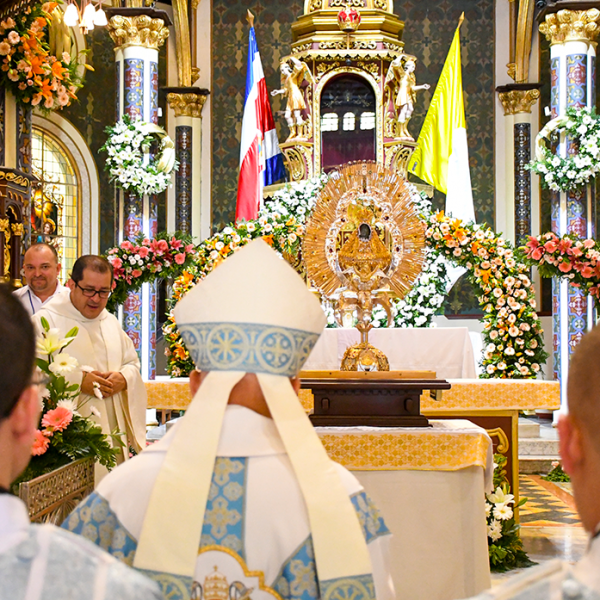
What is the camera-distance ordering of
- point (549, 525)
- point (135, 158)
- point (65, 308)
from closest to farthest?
point (65, 308)
point (549, 525)
point (135, 158)

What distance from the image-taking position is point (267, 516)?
1.76 m

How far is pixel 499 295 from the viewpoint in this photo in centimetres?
776

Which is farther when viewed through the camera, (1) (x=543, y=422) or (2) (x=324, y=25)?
(2) (x=324, y=25)

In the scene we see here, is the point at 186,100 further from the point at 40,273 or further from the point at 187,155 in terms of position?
the point at 40,273

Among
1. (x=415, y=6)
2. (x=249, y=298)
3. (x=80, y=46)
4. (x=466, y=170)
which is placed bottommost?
(x=249, y=298)

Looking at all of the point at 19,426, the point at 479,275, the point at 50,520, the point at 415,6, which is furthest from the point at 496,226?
the point at 19,426

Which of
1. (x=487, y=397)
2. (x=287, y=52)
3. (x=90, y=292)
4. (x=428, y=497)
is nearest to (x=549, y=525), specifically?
(x=487, y=397)

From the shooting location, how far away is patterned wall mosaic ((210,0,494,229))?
13.8 m

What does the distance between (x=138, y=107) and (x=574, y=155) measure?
15.7 ft

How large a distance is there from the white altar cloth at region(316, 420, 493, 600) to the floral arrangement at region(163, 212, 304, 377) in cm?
351

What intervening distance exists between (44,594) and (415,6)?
45.9ft

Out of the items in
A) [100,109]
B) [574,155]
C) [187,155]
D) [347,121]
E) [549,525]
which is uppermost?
Answer: [100,109]

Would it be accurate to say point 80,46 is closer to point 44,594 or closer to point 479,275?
point 479,275

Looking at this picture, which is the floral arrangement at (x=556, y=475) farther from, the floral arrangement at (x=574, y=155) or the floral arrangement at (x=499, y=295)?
the floral arrangement at (x=574, y=155)
